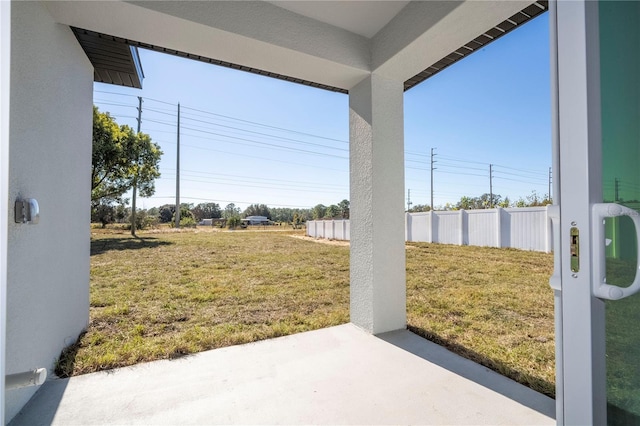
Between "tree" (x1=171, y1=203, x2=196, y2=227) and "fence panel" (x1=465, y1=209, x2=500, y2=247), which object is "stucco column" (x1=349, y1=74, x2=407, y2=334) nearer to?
"fence panel" (x1=465, y1=209, x2=500, y2=247)

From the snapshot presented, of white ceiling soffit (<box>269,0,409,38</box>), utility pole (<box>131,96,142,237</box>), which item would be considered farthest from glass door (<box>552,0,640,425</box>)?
utility pole (<box>131,96,142,237</box>)

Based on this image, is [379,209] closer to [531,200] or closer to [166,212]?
[531,200]

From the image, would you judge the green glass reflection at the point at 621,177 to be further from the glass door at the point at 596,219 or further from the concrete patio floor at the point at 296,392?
the concrete patio floor at the point at 296,392

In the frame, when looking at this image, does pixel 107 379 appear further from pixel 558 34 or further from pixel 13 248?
pixel 558 34

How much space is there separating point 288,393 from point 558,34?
6.03ft

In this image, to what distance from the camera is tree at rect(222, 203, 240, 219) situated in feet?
50.4

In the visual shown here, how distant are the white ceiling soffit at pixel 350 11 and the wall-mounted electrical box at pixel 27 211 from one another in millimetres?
1829

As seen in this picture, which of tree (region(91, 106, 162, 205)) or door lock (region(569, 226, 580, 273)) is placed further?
tree (region(91, 106, 162, 205))

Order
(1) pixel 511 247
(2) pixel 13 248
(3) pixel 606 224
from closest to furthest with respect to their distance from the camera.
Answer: (3) pixel 606 224 → (2) pixel 13 248 → (1) pixel 511 247

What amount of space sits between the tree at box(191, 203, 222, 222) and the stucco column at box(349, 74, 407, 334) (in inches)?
510

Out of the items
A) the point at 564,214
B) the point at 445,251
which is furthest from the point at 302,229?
the point at 564,214

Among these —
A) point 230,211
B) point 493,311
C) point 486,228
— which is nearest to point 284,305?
point 493,311

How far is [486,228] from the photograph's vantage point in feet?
24.0

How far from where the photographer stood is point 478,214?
296 inches
